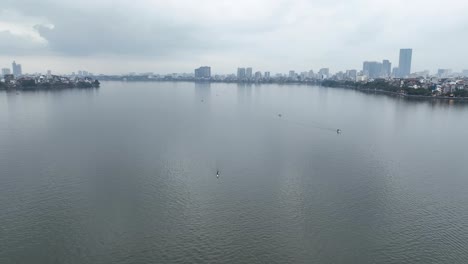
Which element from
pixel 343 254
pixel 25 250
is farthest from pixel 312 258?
pixel 25 250

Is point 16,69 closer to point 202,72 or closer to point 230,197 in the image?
point 202,72

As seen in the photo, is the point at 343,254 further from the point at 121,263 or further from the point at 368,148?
the point at 368,148

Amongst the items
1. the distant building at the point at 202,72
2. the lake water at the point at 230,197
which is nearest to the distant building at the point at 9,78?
the lake water at the point at 230,197

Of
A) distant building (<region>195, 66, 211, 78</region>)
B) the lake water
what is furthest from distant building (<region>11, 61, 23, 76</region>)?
the lake water

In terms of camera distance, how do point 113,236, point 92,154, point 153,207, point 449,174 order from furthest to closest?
point 92,154 → point 449,174 → point 153,207 → point 113,236

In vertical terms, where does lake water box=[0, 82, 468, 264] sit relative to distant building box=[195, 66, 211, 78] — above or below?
below

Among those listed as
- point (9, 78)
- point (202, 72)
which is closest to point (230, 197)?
point (9, 78)

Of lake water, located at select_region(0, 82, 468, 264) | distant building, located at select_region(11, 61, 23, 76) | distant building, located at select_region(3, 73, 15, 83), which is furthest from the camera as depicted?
distant building, located at select_region(11, 61, 23, 76)

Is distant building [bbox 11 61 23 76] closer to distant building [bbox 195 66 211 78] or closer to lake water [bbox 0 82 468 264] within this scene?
distant building [bbox 195 66 211 78]
